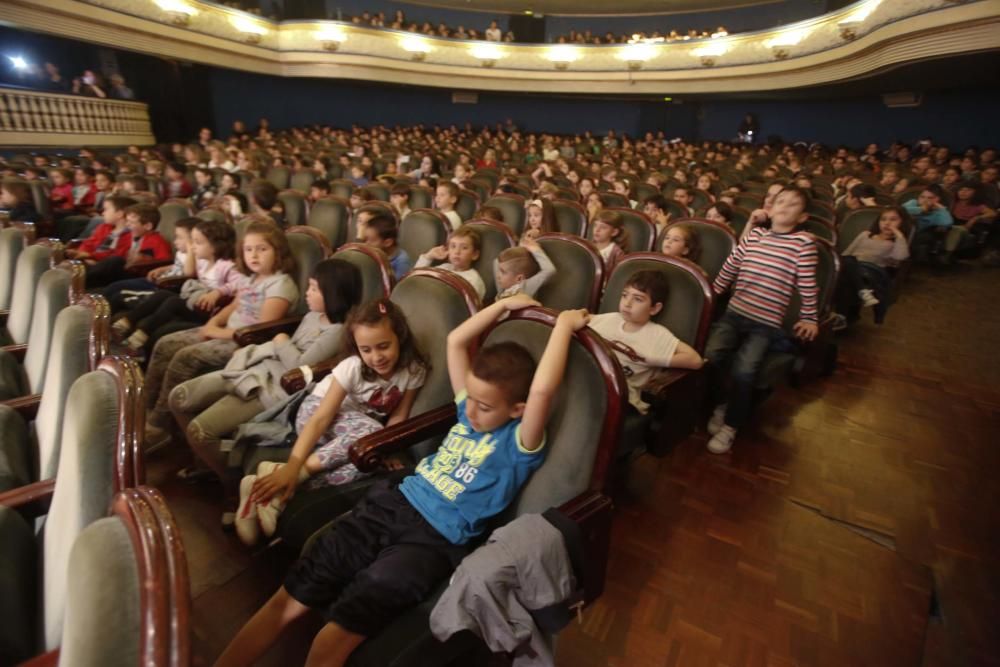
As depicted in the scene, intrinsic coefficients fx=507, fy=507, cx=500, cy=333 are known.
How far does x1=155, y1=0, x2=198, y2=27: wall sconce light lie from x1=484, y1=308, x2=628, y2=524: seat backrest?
996 centimetres

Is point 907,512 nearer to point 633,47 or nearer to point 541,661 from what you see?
point 541,661

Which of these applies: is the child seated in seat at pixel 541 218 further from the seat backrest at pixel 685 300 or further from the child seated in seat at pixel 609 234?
the seat backrest at pixel 685 300

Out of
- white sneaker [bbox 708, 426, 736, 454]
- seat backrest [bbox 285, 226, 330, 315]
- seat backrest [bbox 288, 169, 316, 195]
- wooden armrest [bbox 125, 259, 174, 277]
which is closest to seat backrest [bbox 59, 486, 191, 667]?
seat backrest [bbox 285, 226, 330, 315]

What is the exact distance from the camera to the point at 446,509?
3.19 feet

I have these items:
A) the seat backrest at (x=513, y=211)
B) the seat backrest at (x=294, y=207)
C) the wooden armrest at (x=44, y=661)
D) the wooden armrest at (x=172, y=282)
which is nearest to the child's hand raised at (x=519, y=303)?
the wooden armrest at (x=44, y=661)

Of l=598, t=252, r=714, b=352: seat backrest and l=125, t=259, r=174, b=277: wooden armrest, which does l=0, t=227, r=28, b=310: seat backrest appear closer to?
l=125, t=259, r=174, b=277: wooden armrest

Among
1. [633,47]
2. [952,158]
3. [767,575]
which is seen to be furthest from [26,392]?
[633,47]

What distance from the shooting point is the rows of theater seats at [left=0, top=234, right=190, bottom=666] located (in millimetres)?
410

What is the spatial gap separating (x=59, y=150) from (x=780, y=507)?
9354mm

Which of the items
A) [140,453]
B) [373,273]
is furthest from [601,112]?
[140,453]

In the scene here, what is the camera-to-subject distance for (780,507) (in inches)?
61.8

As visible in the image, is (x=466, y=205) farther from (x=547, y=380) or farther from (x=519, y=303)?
(x=547, y=380)

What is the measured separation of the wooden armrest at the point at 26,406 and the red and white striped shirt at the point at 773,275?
198 centimetres

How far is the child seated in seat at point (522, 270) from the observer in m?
1.83
